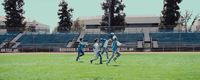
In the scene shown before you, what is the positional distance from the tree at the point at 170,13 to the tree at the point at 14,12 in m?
33.6

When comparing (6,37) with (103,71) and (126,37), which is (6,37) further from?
(103,71)

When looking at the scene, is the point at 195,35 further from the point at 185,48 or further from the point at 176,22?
the point at 176,22

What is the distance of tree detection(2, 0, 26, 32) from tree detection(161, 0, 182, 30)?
33632mm

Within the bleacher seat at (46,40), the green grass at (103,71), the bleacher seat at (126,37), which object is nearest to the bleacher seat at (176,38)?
the bleacher seat at (126,37)

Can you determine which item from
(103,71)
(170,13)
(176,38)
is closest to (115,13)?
(170,13)

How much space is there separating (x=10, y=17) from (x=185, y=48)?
155 ft

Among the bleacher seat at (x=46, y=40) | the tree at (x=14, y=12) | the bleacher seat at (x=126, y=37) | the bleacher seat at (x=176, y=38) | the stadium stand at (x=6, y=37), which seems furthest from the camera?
the tree at (x=14, y=12)

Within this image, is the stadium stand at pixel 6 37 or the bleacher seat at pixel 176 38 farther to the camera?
the stadium stand at pixel 6 37

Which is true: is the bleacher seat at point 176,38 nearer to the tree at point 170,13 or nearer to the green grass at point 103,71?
the tree at point 170,13

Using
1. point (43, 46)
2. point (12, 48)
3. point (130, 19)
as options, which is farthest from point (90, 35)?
point (130, 19)

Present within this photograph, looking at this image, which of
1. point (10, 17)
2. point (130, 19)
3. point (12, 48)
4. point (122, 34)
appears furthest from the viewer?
point (130, 19)

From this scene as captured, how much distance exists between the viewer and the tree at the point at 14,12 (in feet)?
313

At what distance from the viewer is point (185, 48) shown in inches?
2539

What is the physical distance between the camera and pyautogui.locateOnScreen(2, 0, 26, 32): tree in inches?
3750
